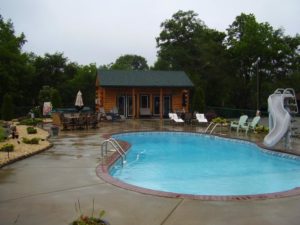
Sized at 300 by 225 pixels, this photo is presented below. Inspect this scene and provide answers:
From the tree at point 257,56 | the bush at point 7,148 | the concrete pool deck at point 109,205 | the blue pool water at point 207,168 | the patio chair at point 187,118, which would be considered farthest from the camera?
the tree at point 257,56

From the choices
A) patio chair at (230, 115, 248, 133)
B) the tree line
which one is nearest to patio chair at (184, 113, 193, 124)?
patio chair at (230, 115, 248, 133)

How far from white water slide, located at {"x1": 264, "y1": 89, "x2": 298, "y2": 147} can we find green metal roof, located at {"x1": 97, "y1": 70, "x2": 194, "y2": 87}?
1399 centimetres

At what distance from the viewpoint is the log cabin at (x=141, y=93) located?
88.6ft

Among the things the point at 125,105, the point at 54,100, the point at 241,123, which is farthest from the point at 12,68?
the point at 241,123

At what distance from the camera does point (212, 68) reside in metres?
31.3

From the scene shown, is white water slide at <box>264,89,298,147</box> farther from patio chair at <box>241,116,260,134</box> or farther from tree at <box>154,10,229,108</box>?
tree at <box>154,10,229,108</box>

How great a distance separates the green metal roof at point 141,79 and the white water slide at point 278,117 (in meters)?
14.0

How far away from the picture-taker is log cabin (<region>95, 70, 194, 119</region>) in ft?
88.6

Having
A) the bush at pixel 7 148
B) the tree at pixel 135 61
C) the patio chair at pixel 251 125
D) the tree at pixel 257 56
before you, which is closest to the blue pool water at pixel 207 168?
the patio chair at pixel 251 125

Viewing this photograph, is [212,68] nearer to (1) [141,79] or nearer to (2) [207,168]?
(1) [141,79]

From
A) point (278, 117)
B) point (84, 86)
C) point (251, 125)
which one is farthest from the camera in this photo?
point (84, 86)

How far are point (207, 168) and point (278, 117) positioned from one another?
369 centimetres

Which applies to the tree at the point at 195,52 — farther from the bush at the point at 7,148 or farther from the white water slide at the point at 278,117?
the bush at the point at 7,148

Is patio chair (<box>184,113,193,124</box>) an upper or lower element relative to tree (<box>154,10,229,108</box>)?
lower
